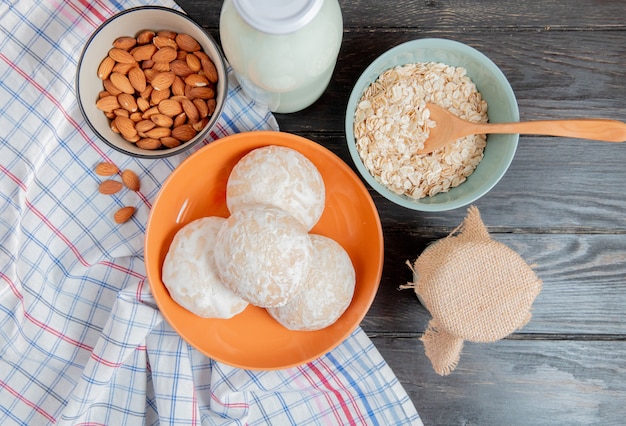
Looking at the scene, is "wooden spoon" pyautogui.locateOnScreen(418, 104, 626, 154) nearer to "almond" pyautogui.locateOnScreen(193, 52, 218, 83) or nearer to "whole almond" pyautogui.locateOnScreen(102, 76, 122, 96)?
"almond" pyautogui.locateOnScreen(193, 52, 218, 83)

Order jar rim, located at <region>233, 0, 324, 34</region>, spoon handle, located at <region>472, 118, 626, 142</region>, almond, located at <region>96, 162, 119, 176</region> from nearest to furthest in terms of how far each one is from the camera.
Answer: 1. jar rim, located at <region>233, 0, 324, 34</region>
2. spoon handle, located at <region>472, 118, 626, 142</region>
3. almond, located at <region>96, 162, 119, 176</region>

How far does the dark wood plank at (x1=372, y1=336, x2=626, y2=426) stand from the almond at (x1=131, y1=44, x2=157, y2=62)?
0.53m

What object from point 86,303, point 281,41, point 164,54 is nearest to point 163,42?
point 164,54

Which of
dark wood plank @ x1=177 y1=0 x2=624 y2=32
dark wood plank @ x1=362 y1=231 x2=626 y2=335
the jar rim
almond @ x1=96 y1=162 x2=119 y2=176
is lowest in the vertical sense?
dark wood plank @ x1=362 y1=231 x2=626 y2=335

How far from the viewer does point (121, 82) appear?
77 cm

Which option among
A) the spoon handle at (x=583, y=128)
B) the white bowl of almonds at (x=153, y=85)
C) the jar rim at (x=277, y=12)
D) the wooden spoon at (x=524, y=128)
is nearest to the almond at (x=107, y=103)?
the white bowl of almonds at (x=153, y=85)

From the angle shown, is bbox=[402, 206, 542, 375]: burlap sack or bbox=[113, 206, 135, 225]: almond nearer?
bbox=[402, 206, 542, 375]: burlap sack

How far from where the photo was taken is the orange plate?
30.2 inches

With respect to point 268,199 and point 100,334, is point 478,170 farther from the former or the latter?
point 100,334

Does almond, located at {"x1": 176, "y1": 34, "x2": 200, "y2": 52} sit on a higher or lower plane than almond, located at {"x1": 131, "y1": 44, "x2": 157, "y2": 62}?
lower

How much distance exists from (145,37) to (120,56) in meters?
0.04

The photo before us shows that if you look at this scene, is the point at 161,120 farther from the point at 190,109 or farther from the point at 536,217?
the point at 536,217

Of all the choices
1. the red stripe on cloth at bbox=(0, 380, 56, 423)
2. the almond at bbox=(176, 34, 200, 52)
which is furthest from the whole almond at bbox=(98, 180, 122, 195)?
the red stripe on cloth at bbox=(0, 380, 56, 423)

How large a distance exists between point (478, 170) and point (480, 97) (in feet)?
0.35
